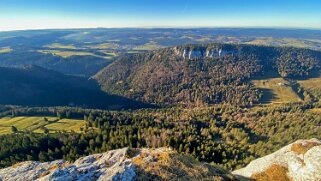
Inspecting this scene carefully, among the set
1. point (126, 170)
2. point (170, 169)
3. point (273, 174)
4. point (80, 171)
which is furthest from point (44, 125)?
point (273, 174)

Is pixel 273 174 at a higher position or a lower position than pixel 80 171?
lower

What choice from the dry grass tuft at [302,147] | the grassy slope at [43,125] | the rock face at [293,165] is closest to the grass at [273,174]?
the rock face at [293,165]

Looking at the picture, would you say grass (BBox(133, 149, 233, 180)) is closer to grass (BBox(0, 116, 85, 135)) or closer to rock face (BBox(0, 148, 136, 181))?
rock face (BBox(0, 148, 136, 181))

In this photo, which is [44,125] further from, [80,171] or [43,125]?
[80,171]

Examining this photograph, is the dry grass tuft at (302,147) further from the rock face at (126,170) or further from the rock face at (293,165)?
the rock face at (126,170)

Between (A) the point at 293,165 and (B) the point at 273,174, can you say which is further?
(B) the point at 273,174

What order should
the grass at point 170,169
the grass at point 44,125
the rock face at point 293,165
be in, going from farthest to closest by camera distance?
the grass at point 44,125 < the rock face at point 293,165 < the grass at point 170,169

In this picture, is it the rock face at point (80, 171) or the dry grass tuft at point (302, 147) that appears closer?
the rock face at point (80, 171)

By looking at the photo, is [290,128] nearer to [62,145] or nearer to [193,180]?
[62,145]
